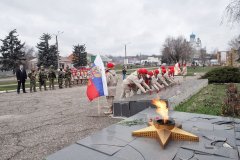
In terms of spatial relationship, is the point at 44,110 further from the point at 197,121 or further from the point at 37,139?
the point at 197,121

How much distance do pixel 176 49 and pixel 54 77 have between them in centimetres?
4969

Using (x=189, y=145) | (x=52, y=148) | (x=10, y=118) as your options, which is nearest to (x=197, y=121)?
(x=189, y=145)

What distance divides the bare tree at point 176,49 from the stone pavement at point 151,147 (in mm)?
60152

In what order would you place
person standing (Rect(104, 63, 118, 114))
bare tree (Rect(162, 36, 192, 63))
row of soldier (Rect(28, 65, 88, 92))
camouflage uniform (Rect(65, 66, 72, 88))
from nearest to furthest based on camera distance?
person standing (Rect(104, 63, 118, 114)) < row of soldier (Rect(28, 65, 88, 92)) < camouflage uniform (Rect(65, 66, 72, 88)) < bare tree (Rect(162, 36, 192, 63))

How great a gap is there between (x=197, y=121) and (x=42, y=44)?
154 feet

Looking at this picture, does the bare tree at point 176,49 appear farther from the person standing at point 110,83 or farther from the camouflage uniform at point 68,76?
the person standing at point 110,83

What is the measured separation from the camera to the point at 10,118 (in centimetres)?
819

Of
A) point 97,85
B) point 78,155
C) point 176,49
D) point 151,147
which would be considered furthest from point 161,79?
point 176,49

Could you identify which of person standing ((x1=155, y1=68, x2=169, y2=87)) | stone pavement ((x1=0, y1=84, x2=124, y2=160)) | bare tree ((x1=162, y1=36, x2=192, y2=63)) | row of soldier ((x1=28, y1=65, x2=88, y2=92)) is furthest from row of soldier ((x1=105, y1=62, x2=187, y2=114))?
bare tree ((x1=162, y1=36, x2=192, y2=63))

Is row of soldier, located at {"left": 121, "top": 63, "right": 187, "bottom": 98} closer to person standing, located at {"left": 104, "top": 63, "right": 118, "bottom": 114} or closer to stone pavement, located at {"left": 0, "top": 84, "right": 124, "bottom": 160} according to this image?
person standing, located at {"left": 104, "top": 63, "right": 118, "bottom": 114}

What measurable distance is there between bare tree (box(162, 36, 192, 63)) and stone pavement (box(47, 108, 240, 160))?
6015cm

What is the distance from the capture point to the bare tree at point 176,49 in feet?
204

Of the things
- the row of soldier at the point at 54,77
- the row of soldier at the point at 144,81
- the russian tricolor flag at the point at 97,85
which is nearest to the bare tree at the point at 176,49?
the row of soldier at the point at 54,77

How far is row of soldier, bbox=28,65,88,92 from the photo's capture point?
1698cm
